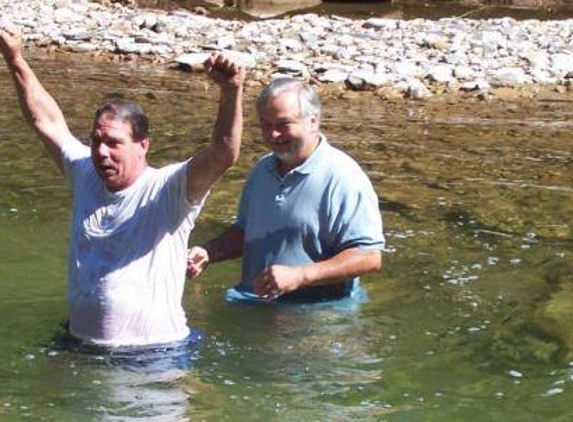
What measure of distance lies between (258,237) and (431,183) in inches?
187

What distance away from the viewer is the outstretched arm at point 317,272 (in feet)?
20.5

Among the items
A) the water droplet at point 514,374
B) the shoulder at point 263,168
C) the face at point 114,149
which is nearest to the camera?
the face at point 114,149

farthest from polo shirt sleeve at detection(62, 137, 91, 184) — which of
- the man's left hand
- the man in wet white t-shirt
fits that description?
the man's left hand

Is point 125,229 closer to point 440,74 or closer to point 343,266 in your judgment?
point 343,266

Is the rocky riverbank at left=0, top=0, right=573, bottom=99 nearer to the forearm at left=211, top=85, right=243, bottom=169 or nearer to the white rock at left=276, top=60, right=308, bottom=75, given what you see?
the white rock at left=276, top=60, right=308, bottom=75

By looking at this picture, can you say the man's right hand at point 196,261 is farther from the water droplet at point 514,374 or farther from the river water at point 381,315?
the water droplet at point 514,374

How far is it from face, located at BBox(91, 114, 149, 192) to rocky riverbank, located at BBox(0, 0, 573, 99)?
38.1ft

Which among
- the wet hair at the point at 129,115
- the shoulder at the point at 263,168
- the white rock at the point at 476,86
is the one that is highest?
the wet hair at the point at 129,115

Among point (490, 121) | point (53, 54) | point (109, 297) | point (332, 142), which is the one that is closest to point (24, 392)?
point (109, 297)

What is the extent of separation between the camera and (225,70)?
5477 mm

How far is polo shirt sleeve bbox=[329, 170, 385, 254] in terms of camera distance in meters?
6.94

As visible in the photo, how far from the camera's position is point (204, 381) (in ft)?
21.0

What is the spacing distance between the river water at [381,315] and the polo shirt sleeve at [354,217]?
1.92 ft

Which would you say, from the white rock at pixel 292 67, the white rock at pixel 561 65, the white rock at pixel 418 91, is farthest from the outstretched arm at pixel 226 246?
the white rock at pixel 561 65
